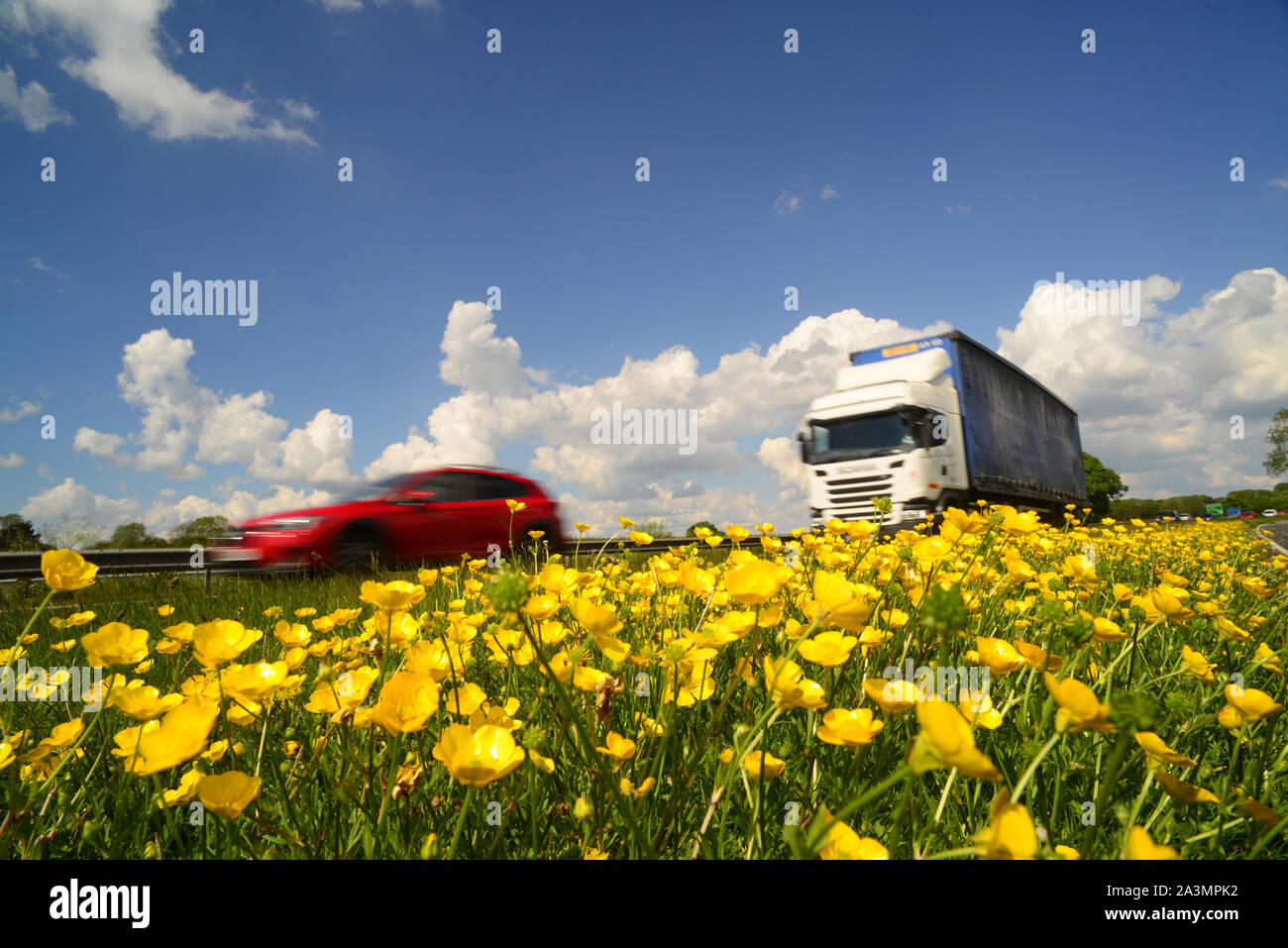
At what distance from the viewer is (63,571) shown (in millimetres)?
1188

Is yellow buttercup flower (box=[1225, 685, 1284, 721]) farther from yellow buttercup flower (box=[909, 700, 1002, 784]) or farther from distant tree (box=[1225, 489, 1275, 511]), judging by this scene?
distant tree (box=[1225, 489, 1275, 511])

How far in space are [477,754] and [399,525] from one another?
723 centimetres

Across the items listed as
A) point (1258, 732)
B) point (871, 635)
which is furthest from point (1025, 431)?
point (871, 635)

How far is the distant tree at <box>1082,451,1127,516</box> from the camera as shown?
56438 millimetres

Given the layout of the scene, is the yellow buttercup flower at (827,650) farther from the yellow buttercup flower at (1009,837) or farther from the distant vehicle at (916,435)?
the distant vehicle at (916,435)

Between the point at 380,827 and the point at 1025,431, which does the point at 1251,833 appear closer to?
the point at 380,827

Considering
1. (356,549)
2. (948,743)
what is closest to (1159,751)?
(948,743)

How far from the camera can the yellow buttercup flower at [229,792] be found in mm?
728

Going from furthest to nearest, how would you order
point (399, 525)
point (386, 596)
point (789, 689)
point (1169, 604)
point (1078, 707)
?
point (399, 525) < point (1169, 604) < point (386, 596) < point (789, 689) < point (1078, 707)

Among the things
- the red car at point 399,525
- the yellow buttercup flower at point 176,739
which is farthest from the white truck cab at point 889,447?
the yellow buttercup flower at point 176,739

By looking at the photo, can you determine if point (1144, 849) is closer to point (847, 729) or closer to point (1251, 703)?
point (847, 729)
